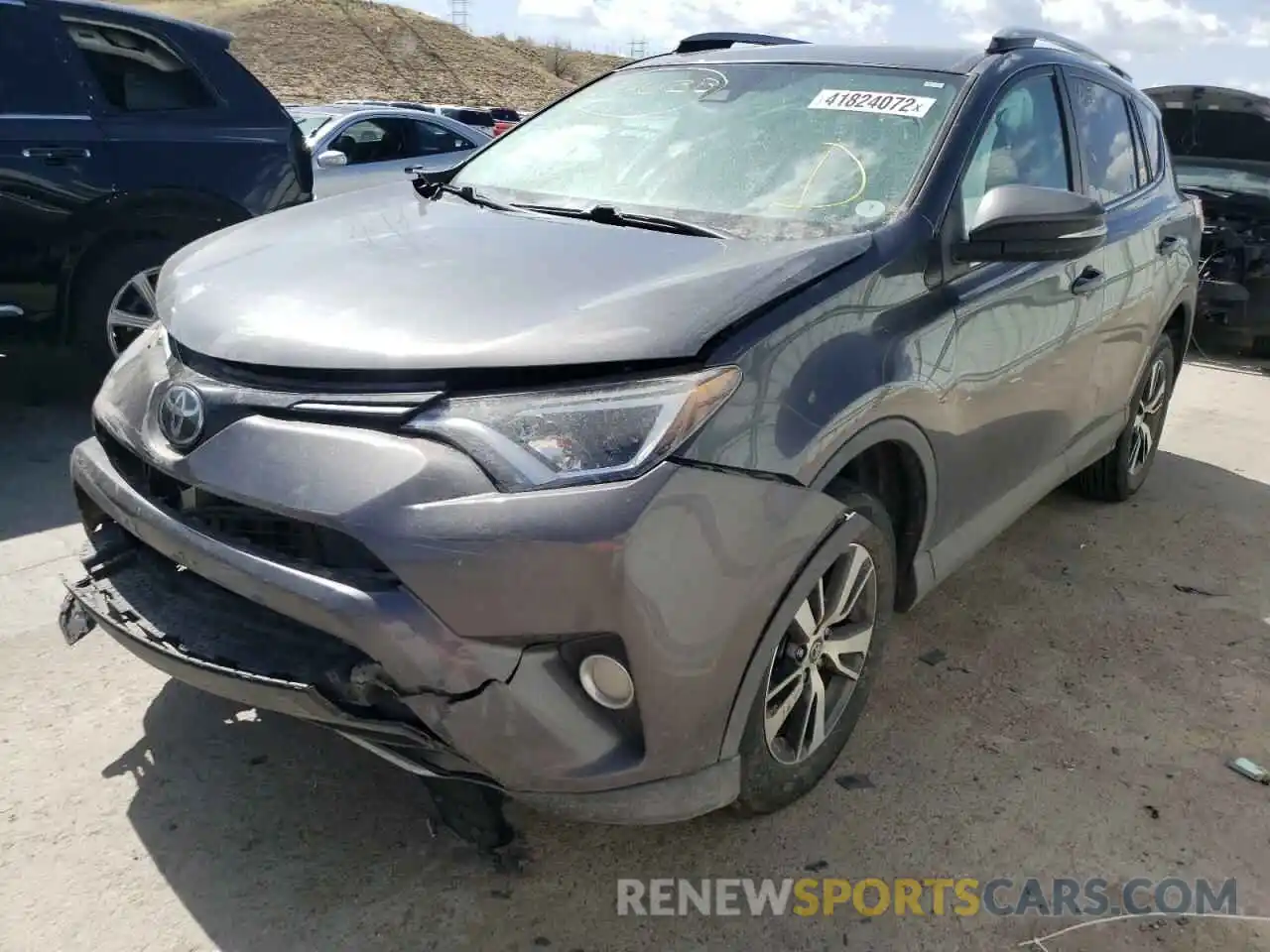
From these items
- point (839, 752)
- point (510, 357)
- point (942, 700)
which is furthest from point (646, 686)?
point (942, 700)

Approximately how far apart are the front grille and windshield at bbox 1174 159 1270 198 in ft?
24.0

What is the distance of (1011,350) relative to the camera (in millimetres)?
3035

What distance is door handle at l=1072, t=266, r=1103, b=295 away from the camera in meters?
3.43

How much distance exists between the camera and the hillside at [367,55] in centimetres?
4369

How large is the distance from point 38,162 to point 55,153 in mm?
78

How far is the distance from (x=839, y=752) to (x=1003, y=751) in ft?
1.69

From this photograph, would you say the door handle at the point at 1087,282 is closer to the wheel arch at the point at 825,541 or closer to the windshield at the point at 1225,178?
the wheel arch at the point at 825,541

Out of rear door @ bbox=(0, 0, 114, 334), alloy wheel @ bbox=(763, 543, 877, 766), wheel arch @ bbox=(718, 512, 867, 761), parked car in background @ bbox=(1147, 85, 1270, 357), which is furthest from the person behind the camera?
parked car in background @ bbox=(1147, 85, 1270, 357)

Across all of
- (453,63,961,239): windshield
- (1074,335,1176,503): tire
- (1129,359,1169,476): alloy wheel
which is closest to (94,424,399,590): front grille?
(453,63,961,239): windshield

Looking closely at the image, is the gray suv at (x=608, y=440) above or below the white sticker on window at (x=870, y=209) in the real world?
below

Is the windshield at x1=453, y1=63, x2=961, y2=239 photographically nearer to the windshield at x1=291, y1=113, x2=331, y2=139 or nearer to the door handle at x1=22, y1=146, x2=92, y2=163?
the door handle at x1=22, y1=146, x2=92, y2=163

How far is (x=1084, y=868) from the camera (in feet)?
8.13

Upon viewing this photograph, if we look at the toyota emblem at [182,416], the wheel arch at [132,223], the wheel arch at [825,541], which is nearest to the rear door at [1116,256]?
the wheel arch at [825,541]

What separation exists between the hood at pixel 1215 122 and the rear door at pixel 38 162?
6.89 m
